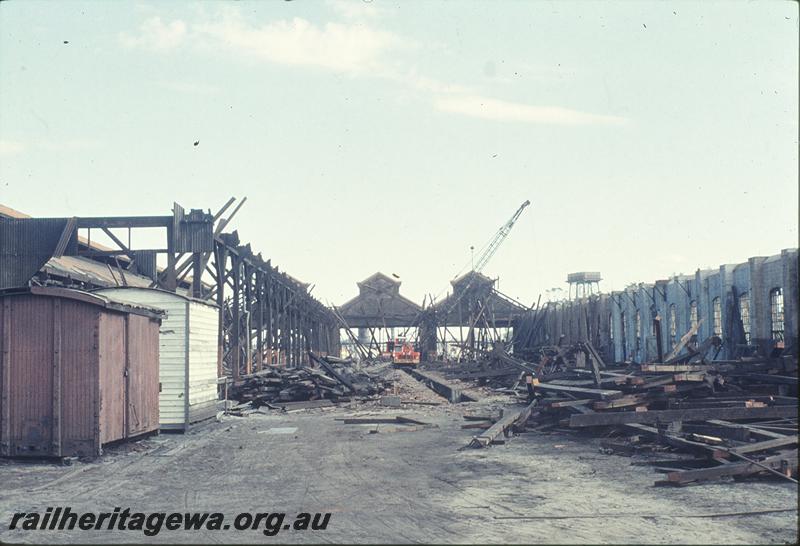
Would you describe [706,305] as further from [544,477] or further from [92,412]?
[92,412]

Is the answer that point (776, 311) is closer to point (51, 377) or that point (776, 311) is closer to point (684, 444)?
point (684, 444)

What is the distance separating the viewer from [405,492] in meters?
9.74

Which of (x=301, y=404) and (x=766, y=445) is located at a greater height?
(x=766, y=445)

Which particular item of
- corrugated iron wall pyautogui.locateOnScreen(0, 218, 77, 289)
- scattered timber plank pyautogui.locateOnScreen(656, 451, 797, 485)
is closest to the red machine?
corrugated iron wall pyautogui.locateOnScreen(0, 218, 77, 289)

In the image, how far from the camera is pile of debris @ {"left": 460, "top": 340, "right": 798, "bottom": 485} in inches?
422

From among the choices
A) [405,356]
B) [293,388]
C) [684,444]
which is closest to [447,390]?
[293,388]

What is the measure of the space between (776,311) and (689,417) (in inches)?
497

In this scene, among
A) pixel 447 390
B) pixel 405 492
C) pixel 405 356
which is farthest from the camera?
pixel 405 356

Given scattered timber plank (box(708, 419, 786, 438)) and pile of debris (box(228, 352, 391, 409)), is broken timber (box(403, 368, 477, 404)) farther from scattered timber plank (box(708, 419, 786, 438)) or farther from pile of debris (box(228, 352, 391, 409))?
scattered timber plank (box(708, 419, 786, 438))

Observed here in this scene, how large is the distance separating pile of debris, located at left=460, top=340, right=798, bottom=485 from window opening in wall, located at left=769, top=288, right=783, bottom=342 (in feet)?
22.8

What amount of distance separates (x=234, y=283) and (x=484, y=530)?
19984 millimetres

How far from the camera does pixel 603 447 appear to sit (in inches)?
524

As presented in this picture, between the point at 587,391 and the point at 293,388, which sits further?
the point at 293,388

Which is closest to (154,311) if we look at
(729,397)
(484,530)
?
(484,530)
